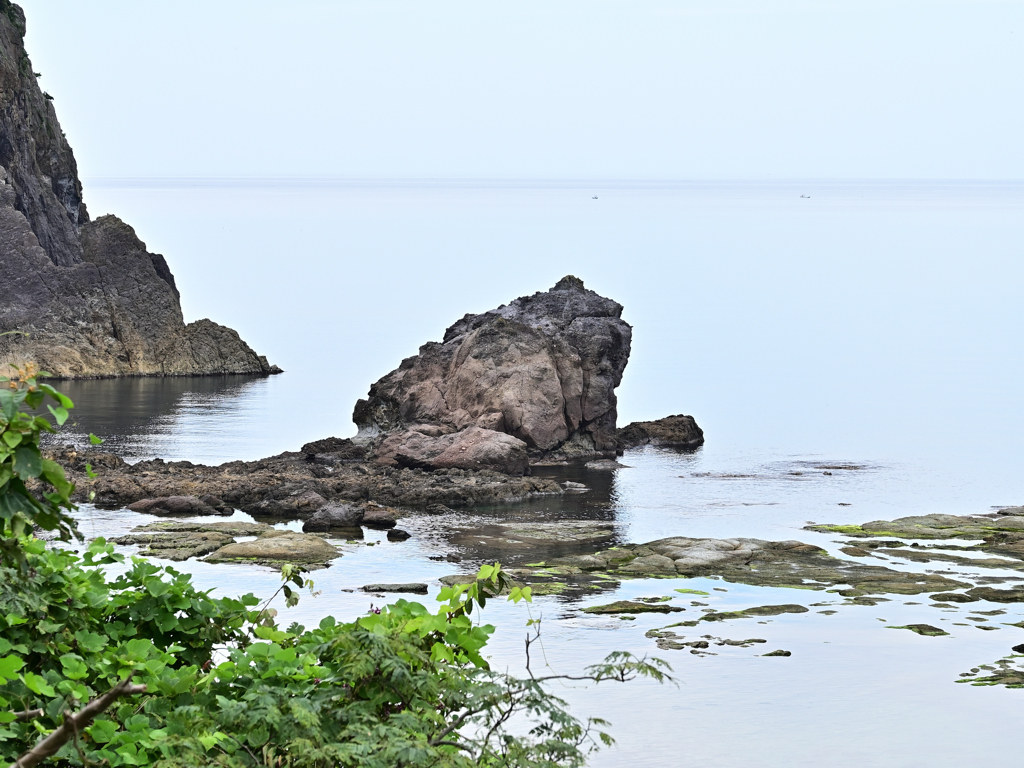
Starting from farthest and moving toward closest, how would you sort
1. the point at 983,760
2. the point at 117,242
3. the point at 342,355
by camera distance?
1. the point at 342,355
2. the point at 117,242
3. the point at 983,760

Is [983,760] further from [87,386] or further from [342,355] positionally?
[342,355]

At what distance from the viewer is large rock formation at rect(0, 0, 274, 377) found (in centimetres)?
9525

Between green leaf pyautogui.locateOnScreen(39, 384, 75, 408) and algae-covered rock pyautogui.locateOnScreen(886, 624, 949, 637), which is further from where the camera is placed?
algae-covered rock pyautogui.locateOnScreen(886, 624, 949, 637)

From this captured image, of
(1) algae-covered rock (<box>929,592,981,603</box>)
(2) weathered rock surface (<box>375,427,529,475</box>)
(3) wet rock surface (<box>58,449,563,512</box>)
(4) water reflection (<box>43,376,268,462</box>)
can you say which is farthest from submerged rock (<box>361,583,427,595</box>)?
(2) weathered rock surface (<box>375,427,529,475</box>)

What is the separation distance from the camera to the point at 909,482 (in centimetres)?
6756

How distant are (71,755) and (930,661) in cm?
2833

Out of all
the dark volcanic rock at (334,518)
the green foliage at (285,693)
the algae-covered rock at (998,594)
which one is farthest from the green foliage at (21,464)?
the dark volcanic rock at (334,518)

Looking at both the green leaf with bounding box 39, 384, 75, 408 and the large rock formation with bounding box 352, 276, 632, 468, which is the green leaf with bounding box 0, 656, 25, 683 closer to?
the green leaf with bounding box 39, 384, 75, 408

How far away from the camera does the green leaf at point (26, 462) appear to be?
8109 millimetres

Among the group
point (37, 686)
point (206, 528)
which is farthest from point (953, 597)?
point (37, 686)

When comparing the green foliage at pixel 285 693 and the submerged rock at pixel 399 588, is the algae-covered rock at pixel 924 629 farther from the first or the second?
the green foliage at pixel 285 693

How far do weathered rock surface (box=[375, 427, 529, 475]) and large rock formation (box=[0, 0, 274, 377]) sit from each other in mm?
36653

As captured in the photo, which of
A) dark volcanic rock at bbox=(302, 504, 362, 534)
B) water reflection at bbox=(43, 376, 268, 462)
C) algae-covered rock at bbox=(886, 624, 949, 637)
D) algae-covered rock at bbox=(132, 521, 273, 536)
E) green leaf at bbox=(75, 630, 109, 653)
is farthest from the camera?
water reflection at bbox=(43, 376, 268, 462)

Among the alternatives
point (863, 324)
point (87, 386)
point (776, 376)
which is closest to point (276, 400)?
point (87, 386)
